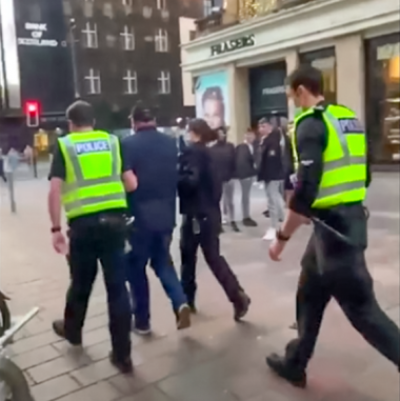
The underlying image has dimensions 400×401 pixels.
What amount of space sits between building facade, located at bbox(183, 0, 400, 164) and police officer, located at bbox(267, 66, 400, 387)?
0.63 meters

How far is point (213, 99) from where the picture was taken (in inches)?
135

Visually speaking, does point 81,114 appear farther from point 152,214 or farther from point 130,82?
point 152,214

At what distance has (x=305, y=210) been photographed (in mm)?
2207

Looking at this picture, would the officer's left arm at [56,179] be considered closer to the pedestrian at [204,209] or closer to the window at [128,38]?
the window at [128,38]

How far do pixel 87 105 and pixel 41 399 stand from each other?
3.99 ft

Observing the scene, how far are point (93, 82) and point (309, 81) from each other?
2.70 ft

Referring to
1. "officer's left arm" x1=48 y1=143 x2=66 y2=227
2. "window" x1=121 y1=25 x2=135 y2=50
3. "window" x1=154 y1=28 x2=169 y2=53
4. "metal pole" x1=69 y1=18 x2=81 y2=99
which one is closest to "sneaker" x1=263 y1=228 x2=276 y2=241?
"officer's left arm" x1=48 y1=143 x2=66 y2=227

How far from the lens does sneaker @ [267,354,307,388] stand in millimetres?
2508

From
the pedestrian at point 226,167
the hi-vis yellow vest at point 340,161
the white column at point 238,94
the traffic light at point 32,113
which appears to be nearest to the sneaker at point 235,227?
the pedestrian at point 226,167

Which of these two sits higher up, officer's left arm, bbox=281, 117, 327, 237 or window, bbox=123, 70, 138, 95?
window, bbox=123, 70, 138, 95

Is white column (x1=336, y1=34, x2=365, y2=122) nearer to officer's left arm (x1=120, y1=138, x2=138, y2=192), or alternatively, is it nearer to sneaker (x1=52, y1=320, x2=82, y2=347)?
officer's left arm (x1=120, y1=138, x2=138, y2=192)

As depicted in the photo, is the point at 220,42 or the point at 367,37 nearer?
the point at 220,42

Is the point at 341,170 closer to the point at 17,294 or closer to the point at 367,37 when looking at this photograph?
the point at 17,294

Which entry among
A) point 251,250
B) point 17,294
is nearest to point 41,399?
point 17,294
